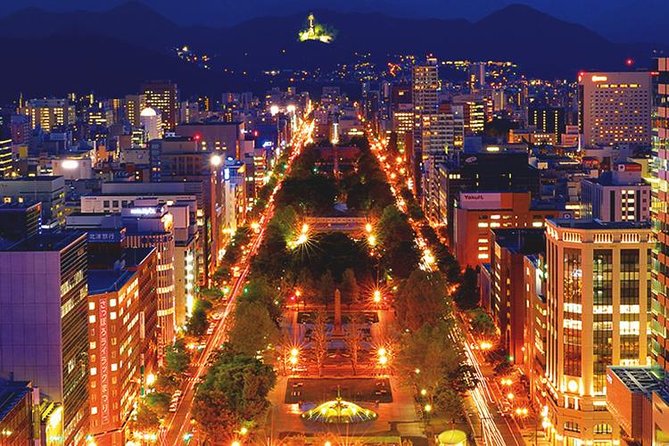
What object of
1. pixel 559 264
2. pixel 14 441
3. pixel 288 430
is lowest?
pixel 288 430

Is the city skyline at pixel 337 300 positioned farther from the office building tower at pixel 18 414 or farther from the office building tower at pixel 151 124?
the office building tower at pixel 151 124

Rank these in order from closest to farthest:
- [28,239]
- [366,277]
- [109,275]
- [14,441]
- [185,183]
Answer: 1. [14,441]
2. [28,239]
3. [109,275]
4. [366,277]
5. [185,183]

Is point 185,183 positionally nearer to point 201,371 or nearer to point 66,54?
point 201,371

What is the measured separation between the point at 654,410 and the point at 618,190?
29033 mm

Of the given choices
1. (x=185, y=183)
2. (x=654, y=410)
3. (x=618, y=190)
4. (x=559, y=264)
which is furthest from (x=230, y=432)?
(x=618, y=190)

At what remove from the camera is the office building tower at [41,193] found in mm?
46375

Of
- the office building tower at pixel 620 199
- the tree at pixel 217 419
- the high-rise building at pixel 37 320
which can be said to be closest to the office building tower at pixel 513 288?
the tree at pixel 217 419

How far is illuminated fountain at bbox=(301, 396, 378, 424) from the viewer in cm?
2402

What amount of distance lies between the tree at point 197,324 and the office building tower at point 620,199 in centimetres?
1655

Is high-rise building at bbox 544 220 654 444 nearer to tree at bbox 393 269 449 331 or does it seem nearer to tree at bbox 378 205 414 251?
tree at bbox 393 269 449 331

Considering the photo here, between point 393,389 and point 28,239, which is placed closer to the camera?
point 28,239

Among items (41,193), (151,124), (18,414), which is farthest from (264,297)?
(151,124)

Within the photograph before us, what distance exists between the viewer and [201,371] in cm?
2872

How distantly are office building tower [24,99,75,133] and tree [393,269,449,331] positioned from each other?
71.3 m
